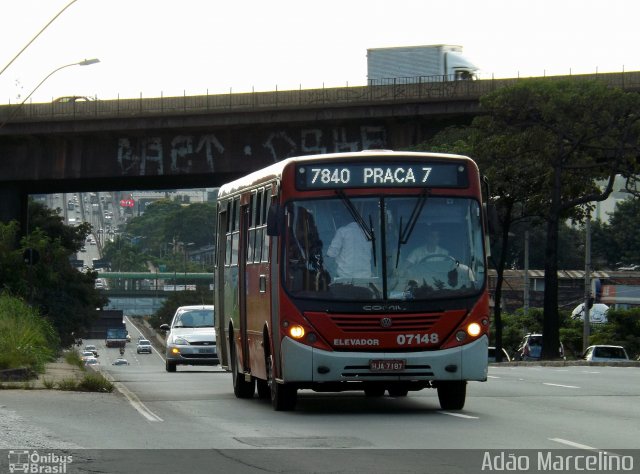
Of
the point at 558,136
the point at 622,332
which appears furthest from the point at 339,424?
the point at 622,332

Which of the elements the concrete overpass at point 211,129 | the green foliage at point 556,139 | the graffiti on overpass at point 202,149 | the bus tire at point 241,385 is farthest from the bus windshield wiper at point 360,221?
the graffiti on overpass at point 202,149

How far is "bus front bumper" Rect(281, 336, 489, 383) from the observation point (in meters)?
16.4

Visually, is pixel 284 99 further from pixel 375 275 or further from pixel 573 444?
pixel 573 444

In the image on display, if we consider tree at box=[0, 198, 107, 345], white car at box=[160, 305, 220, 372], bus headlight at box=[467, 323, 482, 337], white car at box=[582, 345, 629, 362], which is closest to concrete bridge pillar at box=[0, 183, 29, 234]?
tree at box=[0, 198, 107, 345]

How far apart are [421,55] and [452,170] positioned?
34522 mm

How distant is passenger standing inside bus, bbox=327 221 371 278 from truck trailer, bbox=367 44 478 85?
33707 millimetres

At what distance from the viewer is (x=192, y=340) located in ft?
112

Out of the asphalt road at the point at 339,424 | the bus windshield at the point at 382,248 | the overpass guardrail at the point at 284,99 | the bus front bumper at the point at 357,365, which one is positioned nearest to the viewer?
the asphalt road at the point at 339,424

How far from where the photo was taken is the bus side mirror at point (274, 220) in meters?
16.7

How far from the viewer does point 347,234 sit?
55.2ft

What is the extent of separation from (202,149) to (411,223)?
35.6 m

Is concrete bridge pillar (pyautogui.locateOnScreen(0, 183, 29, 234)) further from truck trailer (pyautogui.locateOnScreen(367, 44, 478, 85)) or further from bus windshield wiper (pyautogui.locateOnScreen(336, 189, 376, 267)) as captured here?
bus windshield wiper (pyautogui.locateOnScreen(336, 189, 376, 267))

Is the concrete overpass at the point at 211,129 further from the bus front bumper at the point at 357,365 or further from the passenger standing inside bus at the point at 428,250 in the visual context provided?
the bus front bumper at the point at 357,365

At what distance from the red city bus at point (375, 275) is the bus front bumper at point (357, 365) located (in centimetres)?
1
